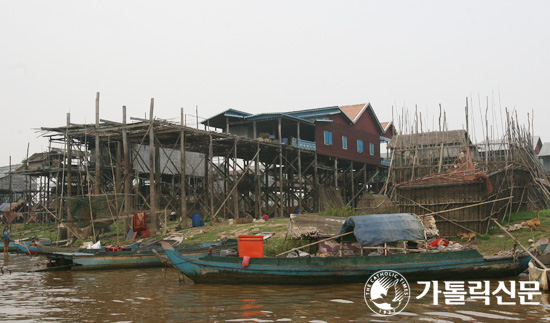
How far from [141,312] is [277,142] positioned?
74.6ft

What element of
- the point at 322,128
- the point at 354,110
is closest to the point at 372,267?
the point at 322,128

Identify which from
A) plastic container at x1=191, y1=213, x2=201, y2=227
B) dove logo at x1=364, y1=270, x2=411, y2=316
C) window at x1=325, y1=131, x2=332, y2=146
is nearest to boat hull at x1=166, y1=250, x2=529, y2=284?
dove logo at x1=364, y1=270, x2=411, y2=316

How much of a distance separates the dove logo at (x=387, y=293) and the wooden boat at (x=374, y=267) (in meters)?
0.21

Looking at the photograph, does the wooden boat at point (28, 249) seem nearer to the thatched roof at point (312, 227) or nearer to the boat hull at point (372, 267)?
the thatched roof at point (312, 227)

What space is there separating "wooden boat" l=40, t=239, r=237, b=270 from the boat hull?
536cm

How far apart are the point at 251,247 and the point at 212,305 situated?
322 centimetres

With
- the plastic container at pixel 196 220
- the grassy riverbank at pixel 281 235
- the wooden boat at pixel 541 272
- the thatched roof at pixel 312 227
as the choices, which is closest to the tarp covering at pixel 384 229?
the thatched roof at pixel 312 227

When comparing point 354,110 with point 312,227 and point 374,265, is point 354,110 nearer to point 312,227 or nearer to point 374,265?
point 312,227

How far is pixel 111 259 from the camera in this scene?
18500 millimetres

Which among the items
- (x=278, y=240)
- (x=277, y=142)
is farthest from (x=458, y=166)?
(x=277, y=142)

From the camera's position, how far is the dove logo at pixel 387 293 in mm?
10125

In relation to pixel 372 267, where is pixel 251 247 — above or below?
above

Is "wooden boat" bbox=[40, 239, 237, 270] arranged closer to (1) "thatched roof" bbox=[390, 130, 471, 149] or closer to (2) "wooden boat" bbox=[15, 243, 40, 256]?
(2) "wooden boat" bbox=[15, 243, 40, 256]

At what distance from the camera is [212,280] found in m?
13.8
